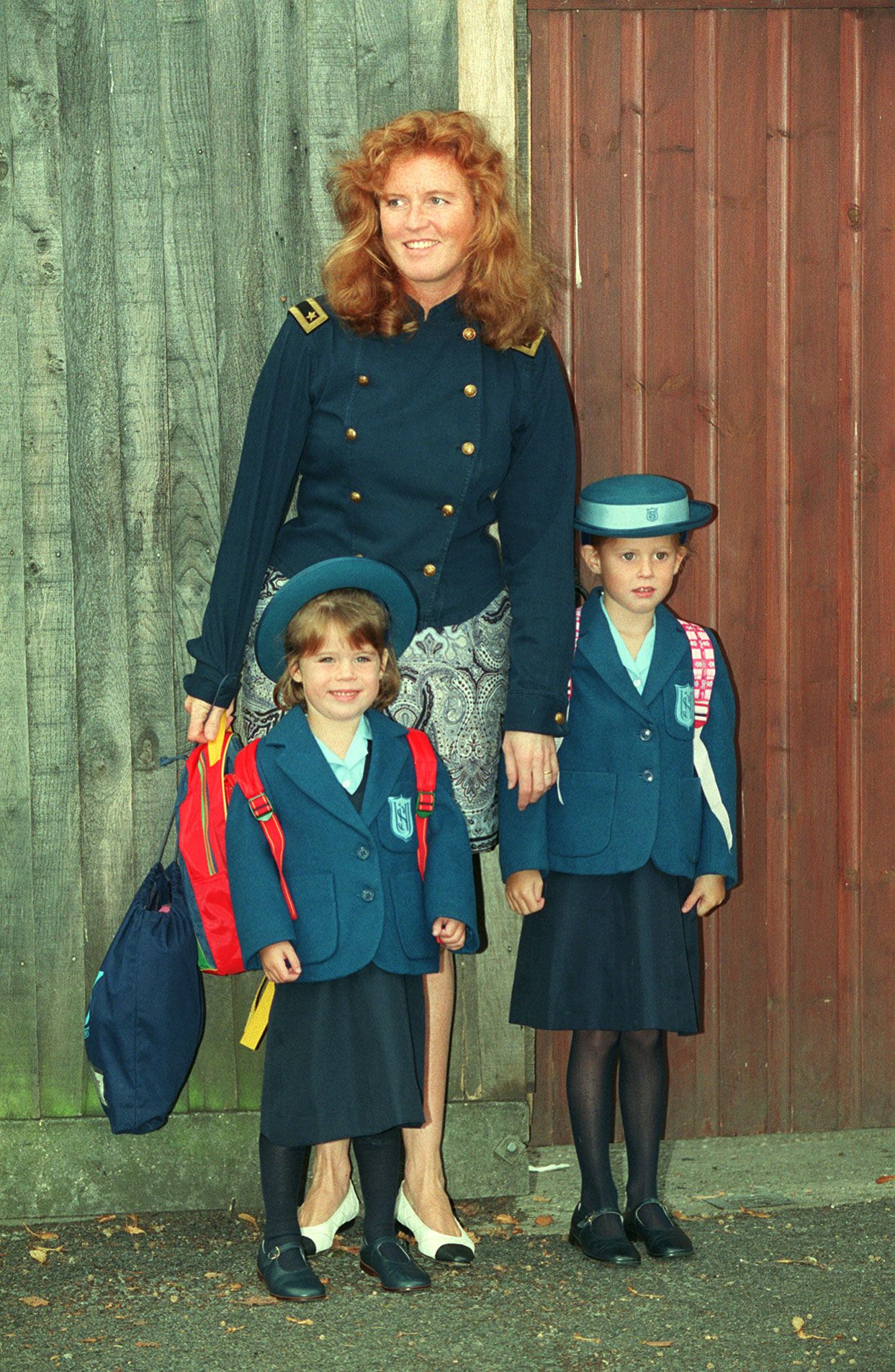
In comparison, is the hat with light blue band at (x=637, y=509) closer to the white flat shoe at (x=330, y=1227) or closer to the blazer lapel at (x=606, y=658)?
the blazer lapel at (x=606, y=658)

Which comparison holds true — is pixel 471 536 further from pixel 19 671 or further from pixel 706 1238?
pixel 706 1238

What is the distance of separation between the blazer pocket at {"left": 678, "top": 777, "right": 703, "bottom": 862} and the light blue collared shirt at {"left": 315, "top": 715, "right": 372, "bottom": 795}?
70cm

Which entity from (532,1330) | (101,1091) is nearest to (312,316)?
(101,1091)

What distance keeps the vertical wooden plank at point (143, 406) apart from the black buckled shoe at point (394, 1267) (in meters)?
1.03

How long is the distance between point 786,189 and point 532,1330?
8.58 feet

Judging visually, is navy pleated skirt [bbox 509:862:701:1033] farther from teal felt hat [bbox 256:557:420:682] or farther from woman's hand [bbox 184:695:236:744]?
woman's hand [bbox 184:695:236:744]

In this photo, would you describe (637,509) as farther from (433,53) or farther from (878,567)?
(433,53)

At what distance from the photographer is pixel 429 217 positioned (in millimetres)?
3256

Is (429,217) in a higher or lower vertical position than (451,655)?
higher

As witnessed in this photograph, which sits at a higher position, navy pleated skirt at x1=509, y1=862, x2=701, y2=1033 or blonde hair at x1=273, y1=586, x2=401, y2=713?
blonde hair at x1=273, y1=586, x2=401, y2=713

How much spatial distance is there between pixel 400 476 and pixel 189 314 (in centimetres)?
74

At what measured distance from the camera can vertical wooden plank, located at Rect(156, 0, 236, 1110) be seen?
3592 mm

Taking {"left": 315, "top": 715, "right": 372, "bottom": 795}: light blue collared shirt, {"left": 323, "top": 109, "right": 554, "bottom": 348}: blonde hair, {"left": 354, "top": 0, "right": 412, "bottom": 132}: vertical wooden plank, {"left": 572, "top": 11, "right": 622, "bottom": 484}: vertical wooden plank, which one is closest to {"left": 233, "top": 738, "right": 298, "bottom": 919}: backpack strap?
{"left": 315, "top": 715, "right": 372, "bottom": 795}: light blue collared shirt

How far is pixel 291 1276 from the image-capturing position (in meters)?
3.24
